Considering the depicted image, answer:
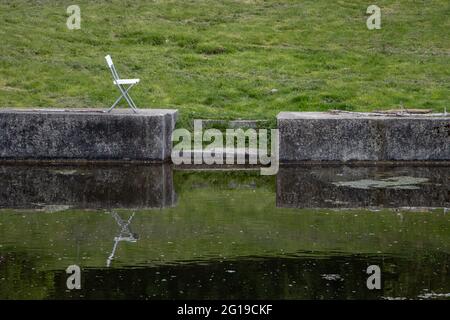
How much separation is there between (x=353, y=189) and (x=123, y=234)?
422cm

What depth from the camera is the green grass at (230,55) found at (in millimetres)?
23656

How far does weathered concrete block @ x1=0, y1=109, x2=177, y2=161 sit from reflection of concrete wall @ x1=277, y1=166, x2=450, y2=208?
226cm

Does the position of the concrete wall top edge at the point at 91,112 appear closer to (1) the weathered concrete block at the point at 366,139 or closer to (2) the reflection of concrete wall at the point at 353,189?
(1) the weathered concrete block at the point at 366,139

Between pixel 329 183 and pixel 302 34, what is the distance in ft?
47.2

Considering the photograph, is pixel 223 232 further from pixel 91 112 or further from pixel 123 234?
pixel 91 112

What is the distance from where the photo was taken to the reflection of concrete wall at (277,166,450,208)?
14484mm

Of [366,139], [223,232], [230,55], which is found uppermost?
[230,55]

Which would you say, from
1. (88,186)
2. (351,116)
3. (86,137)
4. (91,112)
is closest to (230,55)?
(91,112)

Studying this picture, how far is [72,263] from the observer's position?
1097cm

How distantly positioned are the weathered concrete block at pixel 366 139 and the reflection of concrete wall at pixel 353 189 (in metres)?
0.37

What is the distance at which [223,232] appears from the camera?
41.3 ft

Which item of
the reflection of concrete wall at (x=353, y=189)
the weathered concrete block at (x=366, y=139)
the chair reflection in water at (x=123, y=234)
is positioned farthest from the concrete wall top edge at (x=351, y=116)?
the chair reflection in water at (x=123, y=234)
